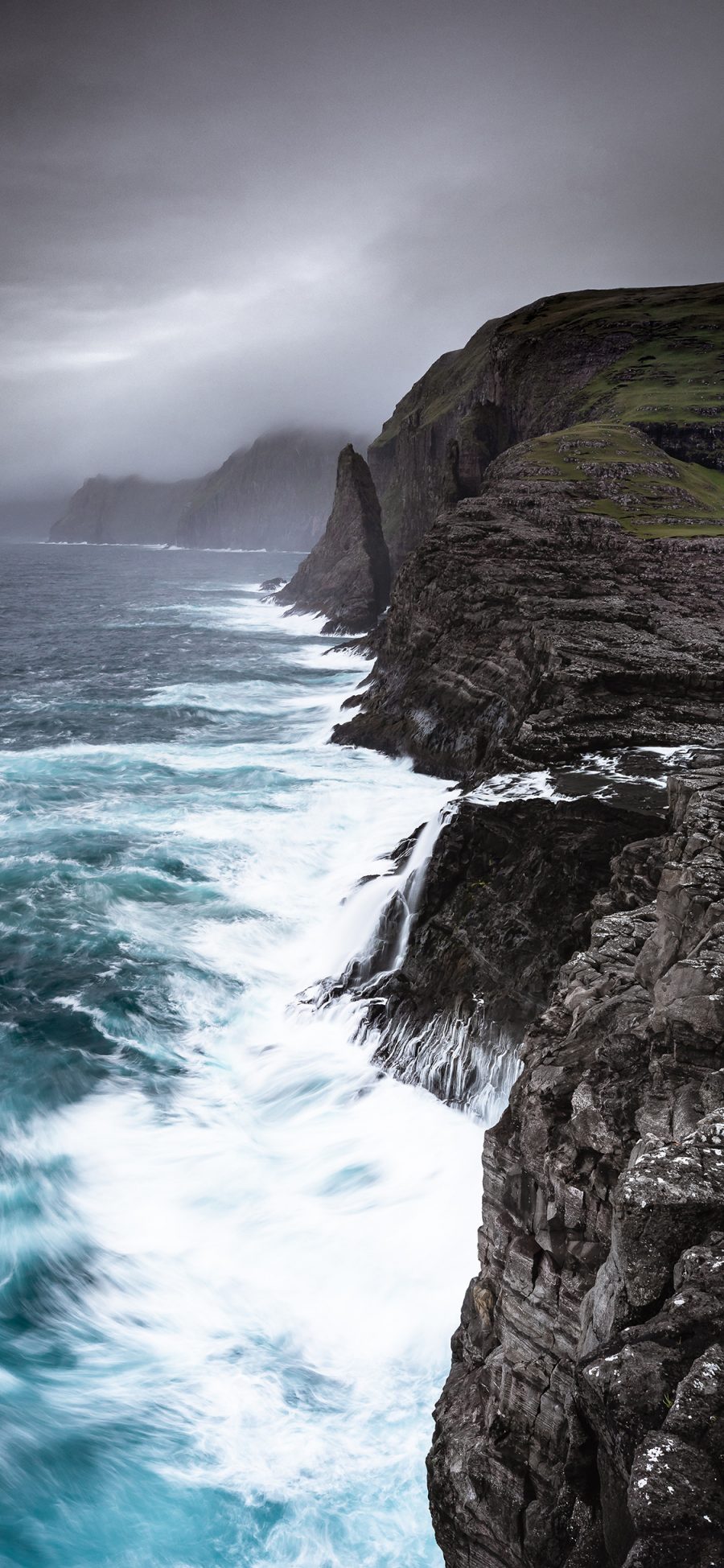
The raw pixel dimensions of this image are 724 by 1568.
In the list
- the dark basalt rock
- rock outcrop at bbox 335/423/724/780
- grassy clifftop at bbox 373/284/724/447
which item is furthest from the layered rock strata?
grassy clifftop at bbox 373/284/724/447

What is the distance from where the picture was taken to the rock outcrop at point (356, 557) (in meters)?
80.3

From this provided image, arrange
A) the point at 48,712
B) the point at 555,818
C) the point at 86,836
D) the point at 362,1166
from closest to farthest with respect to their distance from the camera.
A: the point at 362,1166
the point at 555,818
the point at 86,836
the point at 48,712

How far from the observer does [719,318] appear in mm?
68000

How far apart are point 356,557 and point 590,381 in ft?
88.3

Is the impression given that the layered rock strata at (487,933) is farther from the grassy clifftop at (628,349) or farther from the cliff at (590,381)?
the grassy clifftop at (628,349)

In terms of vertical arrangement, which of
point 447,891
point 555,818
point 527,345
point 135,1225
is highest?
point 527,345

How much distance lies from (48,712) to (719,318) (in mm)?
58416

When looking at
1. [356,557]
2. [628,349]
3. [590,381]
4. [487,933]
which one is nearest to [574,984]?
[487,933]

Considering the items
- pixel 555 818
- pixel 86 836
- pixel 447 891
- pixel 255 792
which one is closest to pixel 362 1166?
pixel 447 891

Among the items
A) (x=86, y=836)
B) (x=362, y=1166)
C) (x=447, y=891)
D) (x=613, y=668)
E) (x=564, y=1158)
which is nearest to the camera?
(x=564, y=1158)

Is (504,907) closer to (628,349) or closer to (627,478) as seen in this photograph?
(627,478)

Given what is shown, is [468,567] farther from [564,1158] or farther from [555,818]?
[564,1158]

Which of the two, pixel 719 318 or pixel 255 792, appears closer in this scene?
pixel 255 792

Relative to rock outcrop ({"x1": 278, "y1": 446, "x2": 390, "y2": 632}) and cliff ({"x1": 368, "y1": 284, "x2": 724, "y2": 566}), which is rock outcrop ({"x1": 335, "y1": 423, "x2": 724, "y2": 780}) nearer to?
cliff ({"x1": 368, "y1": 284, "x2": 724, "y2": 566})
